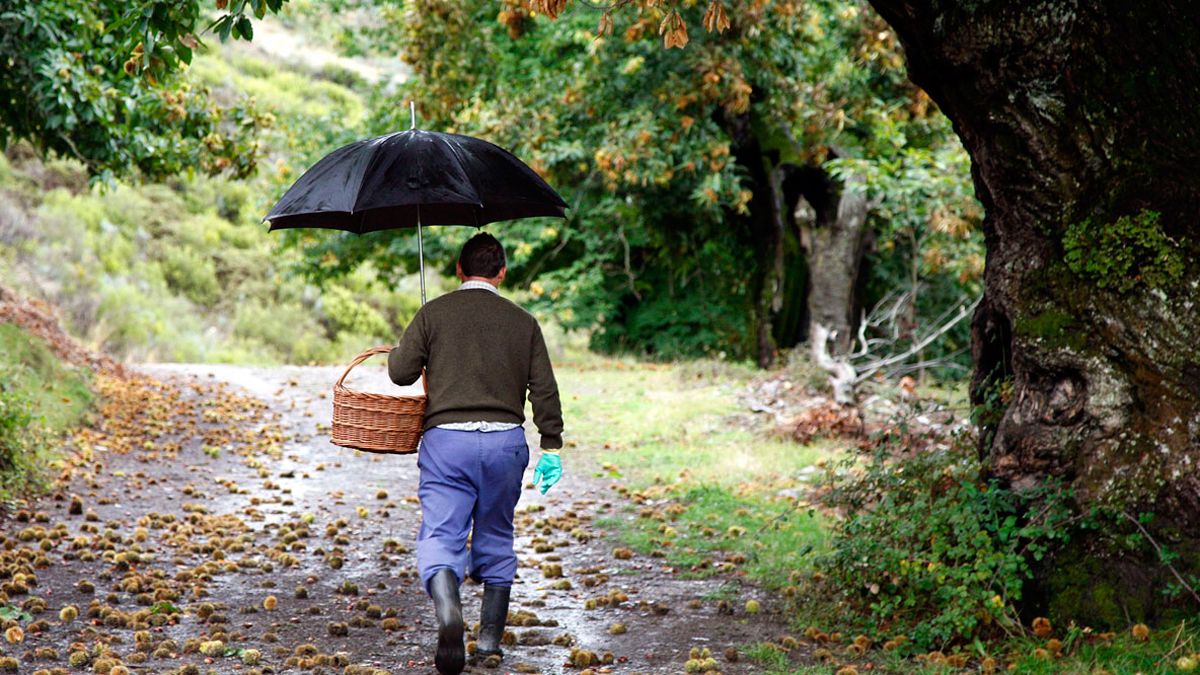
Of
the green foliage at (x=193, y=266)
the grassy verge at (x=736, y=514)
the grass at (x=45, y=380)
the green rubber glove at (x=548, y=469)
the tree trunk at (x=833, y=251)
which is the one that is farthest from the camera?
the green foliage at (x=193, y=266)

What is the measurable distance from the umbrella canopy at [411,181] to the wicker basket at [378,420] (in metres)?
0.74

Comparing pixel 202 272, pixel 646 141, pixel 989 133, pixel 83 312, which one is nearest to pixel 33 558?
pixel 989 133

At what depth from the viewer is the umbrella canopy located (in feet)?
16.2

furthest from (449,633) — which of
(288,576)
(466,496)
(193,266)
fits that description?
(193,266)

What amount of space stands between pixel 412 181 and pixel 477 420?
3.82 feet

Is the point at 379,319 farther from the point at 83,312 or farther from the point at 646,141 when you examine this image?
the point at 646,141

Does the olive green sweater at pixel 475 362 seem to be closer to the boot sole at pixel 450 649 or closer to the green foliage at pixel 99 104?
the boot sole at pixel 450 649

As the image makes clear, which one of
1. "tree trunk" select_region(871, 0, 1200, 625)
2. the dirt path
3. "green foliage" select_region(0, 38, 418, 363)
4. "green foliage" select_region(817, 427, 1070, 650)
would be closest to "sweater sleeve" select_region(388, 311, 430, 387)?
the dirt path

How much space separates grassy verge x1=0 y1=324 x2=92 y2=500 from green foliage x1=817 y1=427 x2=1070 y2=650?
5.63m

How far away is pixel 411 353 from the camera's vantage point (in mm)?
4770

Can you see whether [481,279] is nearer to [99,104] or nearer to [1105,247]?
[1105,247]

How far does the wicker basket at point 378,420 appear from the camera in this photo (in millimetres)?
4770

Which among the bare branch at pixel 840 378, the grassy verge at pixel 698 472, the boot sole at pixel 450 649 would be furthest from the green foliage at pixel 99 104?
the bare branch at pixel 840 378

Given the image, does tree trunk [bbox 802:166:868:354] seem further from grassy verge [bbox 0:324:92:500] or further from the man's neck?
the man's neck
